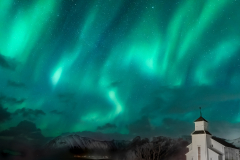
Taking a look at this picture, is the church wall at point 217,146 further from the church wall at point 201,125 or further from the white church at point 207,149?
the church wall at point 201,125

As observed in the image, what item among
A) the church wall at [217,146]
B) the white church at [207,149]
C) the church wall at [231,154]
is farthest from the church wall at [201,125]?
the church wall at [231,154]

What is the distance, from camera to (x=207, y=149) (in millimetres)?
50656

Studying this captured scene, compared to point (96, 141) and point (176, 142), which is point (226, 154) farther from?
point (96, 141)

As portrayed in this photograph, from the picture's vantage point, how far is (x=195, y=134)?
53219 mm

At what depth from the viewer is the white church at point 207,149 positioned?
5006 cm

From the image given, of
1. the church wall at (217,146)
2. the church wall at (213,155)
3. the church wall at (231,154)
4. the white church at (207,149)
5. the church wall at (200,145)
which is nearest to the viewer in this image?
the church wall at (213,155)

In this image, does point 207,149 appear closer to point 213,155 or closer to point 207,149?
point 207,149

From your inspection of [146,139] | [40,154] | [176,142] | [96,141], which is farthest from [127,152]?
[96,141]

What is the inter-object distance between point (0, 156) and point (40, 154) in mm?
21405

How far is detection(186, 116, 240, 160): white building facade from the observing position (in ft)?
164

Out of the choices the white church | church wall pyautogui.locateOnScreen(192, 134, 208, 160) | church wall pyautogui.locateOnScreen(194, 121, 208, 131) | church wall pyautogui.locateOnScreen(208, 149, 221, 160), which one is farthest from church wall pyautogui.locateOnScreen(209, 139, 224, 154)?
church wall pyautogui.locateOnScreen(194, 121, 208, 131)

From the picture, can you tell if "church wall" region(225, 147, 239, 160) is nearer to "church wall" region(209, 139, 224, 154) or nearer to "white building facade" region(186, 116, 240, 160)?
"white building facade" region(186, 116, 240, 160)

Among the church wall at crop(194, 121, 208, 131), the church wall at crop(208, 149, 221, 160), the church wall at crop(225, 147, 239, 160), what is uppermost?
the church wall at crop(194, 121, 208, 131)

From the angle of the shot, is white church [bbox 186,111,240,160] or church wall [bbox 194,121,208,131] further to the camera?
church wall [bbox 194,121,208,131]
